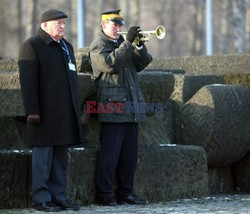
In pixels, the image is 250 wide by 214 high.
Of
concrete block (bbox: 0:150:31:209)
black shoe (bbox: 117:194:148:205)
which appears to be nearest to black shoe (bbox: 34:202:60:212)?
concrete block (bbox: 0:150:31:209)

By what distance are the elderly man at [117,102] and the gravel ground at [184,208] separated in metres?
0.27

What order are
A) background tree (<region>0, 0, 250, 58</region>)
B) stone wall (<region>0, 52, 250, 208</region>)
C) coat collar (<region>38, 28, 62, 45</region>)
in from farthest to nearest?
background tree (<region>0, 0, 250, 58</region>) < stone wall (<region>0, 52, 250, 208</region>) < coat collar (<region>38, 28, 62, 45</region>)

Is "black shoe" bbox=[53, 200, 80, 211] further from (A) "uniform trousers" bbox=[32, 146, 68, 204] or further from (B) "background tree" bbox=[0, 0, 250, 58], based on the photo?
(B) "background tree" bbox=[0, 0, 250, 58]

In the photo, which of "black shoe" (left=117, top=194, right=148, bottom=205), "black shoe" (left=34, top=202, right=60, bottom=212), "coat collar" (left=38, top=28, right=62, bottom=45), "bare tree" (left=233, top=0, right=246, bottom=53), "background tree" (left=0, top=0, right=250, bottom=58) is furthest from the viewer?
"background tree" (left=0, top=0, right=250, bottom=58)

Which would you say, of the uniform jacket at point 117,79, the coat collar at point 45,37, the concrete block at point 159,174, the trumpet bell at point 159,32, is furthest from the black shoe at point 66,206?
the trumpet bell at point 159,32

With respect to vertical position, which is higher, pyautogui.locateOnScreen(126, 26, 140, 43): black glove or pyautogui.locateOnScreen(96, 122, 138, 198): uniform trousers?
pyautogui.locateOnScreen(126, 26, 140, 43): black glove

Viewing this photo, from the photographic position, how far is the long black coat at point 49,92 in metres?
8.79

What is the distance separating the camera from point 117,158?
379 inches

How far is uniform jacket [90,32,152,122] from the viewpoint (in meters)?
9.42

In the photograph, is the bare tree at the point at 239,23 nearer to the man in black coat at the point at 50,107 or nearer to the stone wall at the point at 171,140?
the stone wall at the point at 171,140

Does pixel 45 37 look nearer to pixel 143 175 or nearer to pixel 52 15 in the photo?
pixel 52 15

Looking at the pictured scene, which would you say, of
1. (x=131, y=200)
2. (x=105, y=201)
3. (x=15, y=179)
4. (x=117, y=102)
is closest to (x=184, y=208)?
(x=131, y=200)

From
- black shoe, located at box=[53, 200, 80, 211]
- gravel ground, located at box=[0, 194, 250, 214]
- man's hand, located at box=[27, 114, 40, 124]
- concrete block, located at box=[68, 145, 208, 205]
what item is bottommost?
gravel ground, located at box=[0, 194, 250, 214]

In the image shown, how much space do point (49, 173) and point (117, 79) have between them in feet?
3.59
